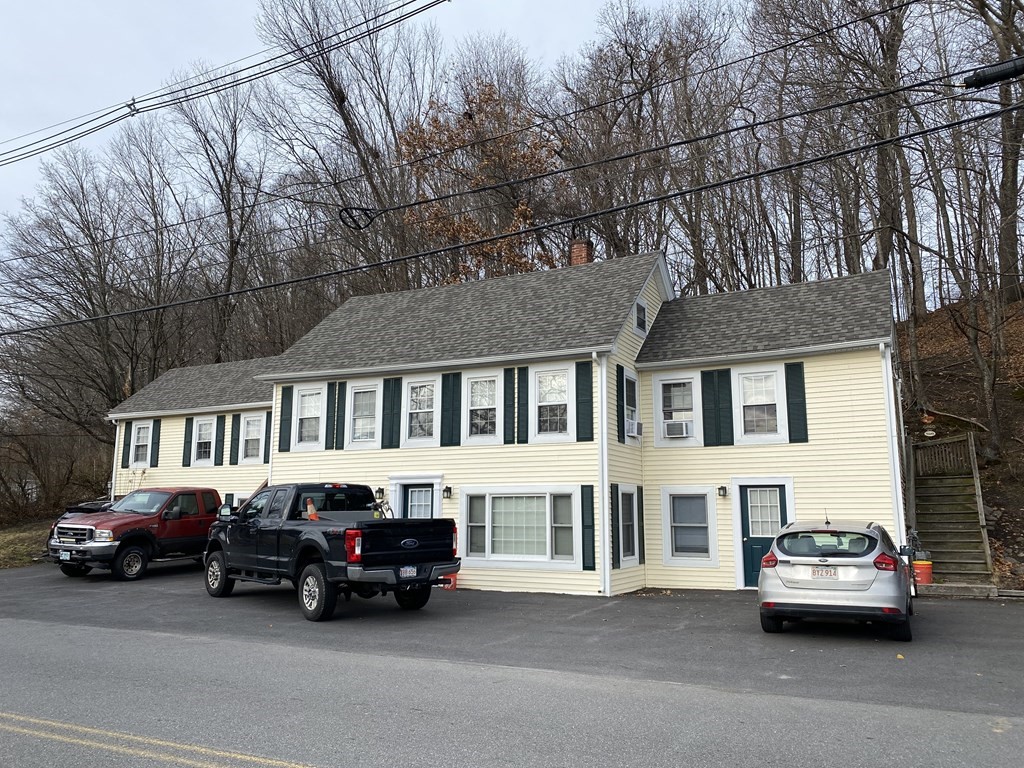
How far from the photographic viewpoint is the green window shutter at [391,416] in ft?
58.4

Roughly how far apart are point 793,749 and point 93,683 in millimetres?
6483

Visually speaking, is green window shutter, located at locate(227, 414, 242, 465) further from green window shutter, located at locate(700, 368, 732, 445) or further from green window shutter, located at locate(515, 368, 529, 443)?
green window shutter, located at locate(700, 368, 732, 445)

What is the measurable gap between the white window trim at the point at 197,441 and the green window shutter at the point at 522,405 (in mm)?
11480

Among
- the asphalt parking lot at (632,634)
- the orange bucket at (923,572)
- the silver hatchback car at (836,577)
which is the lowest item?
the asphalt parking lot at (632,634)

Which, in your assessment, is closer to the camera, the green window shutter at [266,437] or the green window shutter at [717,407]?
the green window shutter at [717,407]

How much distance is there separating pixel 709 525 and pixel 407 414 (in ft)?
23.9

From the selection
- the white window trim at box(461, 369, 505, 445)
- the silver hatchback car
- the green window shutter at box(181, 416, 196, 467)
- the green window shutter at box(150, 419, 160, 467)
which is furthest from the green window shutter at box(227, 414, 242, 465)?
the silver hatchback car

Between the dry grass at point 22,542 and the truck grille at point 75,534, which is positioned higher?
the truck grille at point 75,534

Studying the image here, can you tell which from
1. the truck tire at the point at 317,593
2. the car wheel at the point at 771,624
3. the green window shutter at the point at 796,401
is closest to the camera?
the car wheel at the point at 771,624

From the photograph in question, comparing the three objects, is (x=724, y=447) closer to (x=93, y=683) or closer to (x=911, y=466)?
(x=911, y=466)

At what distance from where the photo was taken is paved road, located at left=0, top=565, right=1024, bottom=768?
17.5 feet

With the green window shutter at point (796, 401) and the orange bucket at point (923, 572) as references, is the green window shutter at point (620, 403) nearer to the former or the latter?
the green window shutter at point (796, 401)

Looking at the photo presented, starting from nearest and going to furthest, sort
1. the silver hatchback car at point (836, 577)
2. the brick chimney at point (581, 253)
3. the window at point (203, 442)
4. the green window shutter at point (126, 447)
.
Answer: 1. the silver hatchback car at point (836, 577)
2. the brick chimney at point (581, 253)
3. the window at point (203, 442)
4. the green window shutter at point (126, 447)

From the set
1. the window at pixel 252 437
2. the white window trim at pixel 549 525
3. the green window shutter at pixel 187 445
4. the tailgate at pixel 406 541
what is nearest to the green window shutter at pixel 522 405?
the white window trim at pixel 549 525
